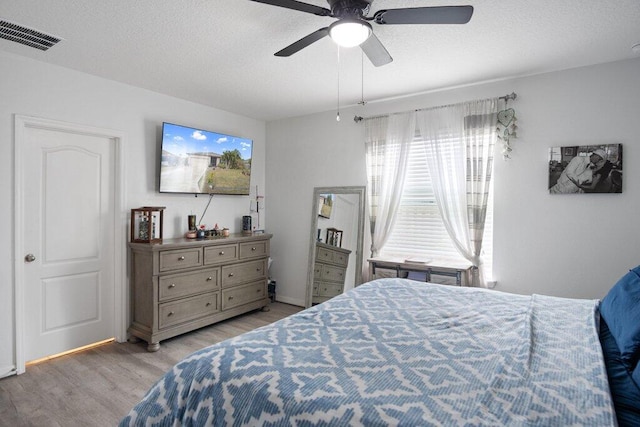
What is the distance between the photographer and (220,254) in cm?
383

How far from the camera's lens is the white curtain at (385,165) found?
150 inches

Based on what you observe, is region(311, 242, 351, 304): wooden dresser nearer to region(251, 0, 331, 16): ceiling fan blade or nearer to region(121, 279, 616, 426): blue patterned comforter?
region(121, 279, 616, 426): blue patterned comforter

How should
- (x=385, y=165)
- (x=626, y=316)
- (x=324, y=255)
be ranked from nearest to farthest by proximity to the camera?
(x=626, y=316), (x=385, y=165), (x=324, y=255)

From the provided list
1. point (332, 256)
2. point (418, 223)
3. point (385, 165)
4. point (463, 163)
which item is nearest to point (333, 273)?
point (332, 256)

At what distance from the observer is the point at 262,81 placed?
11.0ft

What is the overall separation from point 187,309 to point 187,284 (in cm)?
26

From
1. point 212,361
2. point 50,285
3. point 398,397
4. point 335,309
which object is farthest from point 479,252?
point 50,285

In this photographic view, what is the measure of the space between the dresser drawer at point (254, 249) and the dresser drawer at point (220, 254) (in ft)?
0.37

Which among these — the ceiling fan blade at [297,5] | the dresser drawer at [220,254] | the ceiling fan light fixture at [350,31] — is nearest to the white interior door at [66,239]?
the dresser drawer at [220,254]

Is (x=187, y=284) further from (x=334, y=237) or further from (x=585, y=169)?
(x=585, y=169)

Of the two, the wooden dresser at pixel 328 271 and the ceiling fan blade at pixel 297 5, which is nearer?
the ceiling fan blade at pixel 297 5

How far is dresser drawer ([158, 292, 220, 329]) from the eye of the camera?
11.0 ft

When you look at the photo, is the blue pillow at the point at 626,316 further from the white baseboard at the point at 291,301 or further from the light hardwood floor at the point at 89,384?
the white baseboard at the point at 291,301

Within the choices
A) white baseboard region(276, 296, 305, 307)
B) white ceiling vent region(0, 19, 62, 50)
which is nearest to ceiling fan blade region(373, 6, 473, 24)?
white ceiling vent region(0, 19, 62, 50)
